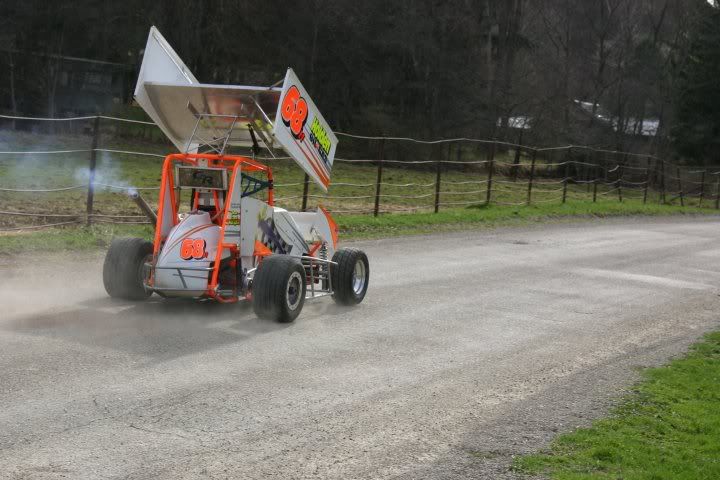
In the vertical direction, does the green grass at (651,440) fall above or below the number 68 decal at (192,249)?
below

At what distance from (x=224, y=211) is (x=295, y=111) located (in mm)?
1210

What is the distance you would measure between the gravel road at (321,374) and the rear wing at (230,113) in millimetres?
1782

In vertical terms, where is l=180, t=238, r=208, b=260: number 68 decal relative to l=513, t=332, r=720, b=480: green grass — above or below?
above

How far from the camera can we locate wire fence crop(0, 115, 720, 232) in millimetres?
16781

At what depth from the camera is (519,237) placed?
64.1ft

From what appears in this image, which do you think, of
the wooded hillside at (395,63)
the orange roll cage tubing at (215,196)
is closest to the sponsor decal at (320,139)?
the orange roll cage tubing at (215,196)

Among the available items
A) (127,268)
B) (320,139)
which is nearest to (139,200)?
(127,268)

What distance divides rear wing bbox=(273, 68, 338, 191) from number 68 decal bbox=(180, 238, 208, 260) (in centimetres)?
126

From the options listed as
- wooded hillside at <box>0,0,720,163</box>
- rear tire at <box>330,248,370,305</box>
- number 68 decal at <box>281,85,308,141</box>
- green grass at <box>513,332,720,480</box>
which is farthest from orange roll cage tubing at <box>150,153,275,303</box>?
wooded hillside at <box>0,0,720,163</box>

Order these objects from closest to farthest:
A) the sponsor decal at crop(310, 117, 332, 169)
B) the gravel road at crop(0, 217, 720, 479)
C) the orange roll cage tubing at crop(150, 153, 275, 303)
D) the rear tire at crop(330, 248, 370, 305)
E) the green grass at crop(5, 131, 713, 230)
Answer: the gravel road at crop(0, 217, 720, 479) < the orange roll cage tubing at crop(150, 153, 275, 303) < the sponsor decal at crop(310, 117, 332, 169) < the rear tire at crop(330, 248, 370, 305) < the green grass at crop(5, 131, 713, 230)

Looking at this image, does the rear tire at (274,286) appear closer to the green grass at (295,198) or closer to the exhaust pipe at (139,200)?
the exhaust pipe at (139,200)

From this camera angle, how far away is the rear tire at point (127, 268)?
30.9 ft

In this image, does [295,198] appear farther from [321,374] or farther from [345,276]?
[321,374]

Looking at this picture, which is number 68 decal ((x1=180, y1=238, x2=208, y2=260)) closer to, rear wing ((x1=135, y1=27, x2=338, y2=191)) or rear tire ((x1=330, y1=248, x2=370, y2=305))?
rear wing ((x1=135, y1=27, x2=338, y2=191))
